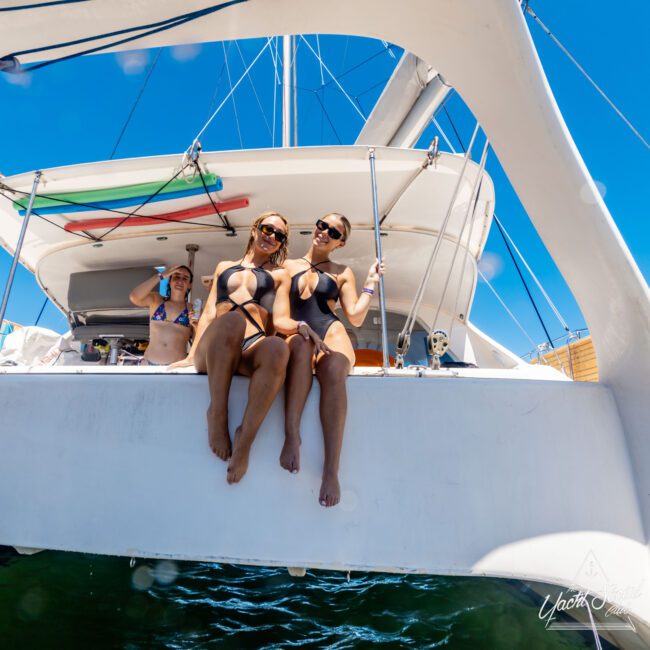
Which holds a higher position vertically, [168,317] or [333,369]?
[168,317]

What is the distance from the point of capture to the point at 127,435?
177 centimetres

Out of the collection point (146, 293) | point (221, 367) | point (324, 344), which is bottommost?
point (221, 367)

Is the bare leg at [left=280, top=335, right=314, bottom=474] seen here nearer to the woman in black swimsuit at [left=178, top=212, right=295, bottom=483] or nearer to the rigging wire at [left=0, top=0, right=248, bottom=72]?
the woman in black swimsuit at [left=178, top=212, right=295, bottom=483]

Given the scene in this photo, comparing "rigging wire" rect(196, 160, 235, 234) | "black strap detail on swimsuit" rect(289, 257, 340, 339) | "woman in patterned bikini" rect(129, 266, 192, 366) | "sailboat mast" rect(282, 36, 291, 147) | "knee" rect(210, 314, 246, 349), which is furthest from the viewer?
"sailboat mast" rect(282, 36, 291, 147)

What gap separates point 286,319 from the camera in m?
2.06

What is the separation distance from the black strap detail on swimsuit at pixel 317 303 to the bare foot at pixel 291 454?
675mm

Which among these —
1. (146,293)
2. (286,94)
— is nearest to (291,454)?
(146,293)

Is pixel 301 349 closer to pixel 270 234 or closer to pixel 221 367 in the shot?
pixel 221 367

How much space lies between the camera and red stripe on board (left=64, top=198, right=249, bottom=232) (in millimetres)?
3820

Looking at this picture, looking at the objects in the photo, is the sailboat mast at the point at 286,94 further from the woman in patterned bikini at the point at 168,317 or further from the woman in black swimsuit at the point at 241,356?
the woman in black swimsuit at the point at 241,356

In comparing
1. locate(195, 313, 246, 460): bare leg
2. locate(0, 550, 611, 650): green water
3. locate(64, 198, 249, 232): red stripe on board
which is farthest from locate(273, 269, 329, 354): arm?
locate(64, 198, 249, 232): red stripe on board

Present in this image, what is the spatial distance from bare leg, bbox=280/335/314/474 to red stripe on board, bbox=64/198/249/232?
2.34 meters

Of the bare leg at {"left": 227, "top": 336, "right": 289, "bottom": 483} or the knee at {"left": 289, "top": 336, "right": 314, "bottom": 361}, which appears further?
the knee at {"left": 289, "top": 336, "right": 314, "bottom": 361}

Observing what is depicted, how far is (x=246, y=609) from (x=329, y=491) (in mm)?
1528
